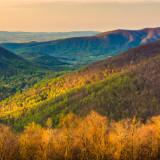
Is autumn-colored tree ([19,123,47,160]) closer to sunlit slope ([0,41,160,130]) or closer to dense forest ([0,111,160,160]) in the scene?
dense forest ([0,111,160,160])

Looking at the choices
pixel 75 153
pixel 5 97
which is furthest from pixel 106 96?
pixel 5 97

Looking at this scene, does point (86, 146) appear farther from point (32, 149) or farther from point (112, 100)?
point (112, 100)

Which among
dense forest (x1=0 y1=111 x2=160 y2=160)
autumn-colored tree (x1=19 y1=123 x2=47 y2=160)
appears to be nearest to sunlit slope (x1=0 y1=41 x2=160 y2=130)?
dense forest (x1=0 y1=111 x2=160 y2=160)

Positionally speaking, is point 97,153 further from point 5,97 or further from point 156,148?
point 5,97

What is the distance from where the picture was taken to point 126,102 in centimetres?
8306

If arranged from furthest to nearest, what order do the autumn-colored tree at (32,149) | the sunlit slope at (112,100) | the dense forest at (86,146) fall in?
the sunlit slope at (112,100)
the autumn-colored tree at (32,149)
the dense forest at (86,146)

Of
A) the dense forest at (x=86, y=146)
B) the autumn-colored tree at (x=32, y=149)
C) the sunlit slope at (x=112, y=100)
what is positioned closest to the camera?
the dense forest at (x=86, y=146)

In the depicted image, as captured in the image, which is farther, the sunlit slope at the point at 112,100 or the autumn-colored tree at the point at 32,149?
the sunlit slope at the point at 112,100

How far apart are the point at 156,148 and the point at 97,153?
12544 mm

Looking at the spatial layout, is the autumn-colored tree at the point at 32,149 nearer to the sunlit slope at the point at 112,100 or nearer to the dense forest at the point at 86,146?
the dense forest at the point at 86,146

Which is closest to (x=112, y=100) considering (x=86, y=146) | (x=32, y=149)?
(x=86, y=146)

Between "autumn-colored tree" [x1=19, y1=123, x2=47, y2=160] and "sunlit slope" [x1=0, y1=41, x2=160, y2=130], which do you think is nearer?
"autumn-colored tree" [x1=19, y1=123, x2=47, y2=160]

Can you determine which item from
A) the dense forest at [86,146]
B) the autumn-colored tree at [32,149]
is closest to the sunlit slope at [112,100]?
the dense forest at [86,146]

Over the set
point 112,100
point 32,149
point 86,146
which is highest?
point 86,146
